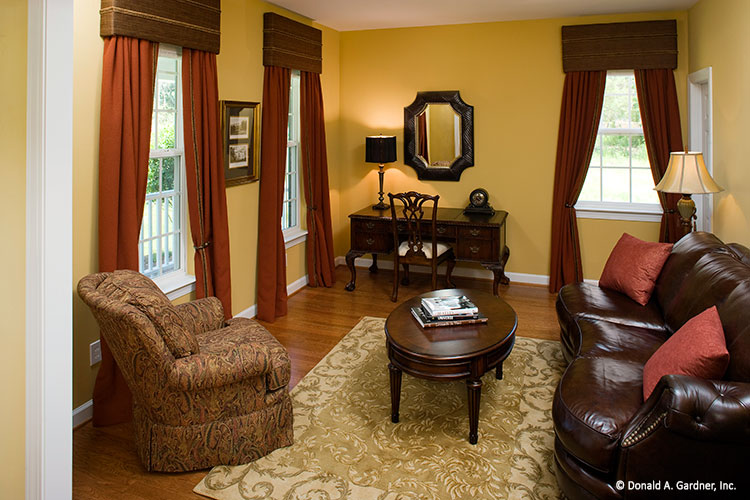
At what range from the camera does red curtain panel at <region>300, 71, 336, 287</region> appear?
5418mm

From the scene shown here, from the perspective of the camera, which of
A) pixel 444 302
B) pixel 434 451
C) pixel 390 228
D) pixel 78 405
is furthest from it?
pixel 390 228

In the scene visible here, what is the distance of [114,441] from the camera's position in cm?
296

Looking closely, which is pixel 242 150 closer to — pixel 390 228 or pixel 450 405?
pixel 390 228

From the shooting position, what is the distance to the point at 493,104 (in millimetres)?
Answer: 5762

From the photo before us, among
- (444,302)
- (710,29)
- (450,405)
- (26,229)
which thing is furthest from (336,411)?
(710,29)

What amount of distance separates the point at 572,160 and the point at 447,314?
117 inches

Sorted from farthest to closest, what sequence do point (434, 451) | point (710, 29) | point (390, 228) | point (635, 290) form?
point (390, 228) < point (710, 29) < point (635, 290) < point (434, 451)

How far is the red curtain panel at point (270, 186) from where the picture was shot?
470 centimetres

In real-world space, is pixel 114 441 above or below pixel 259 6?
below

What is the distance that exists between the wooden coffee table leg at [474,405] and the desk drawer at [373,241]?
9.22 feet

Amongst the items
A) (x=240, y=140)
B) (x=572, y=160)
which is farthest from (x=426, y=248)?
(x=240, y=140)

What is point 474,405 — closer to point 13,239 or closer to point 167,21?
point 13,239

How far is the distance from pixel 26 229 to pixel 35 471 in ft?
2.91

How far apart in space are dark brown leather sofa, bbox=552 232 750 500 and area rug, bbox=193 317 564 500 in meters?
0.45
